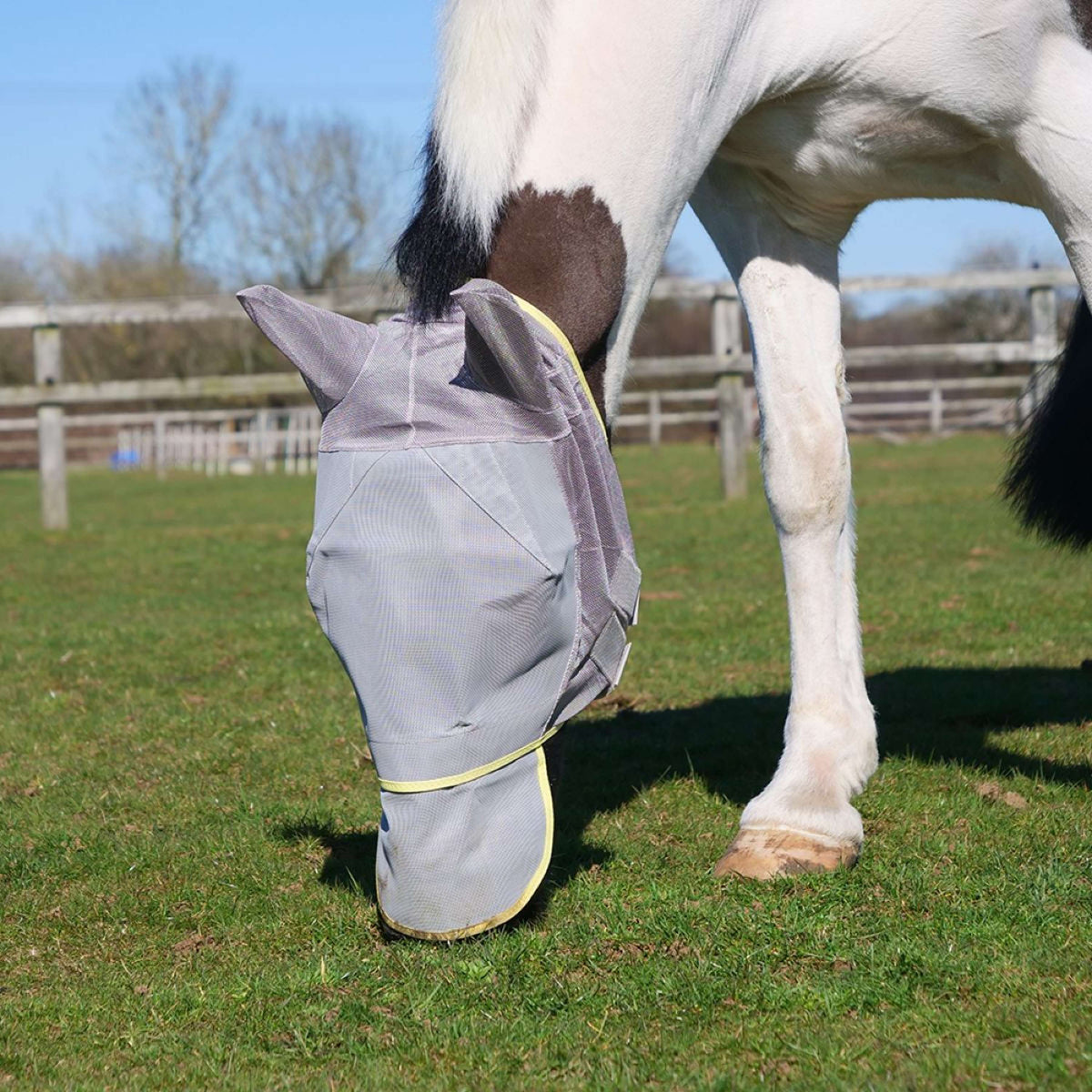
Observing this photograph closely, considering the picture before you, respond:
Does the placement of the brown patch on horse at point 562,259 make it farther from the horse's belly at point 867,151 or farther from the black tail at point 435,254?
the horse's belly at point 867,151

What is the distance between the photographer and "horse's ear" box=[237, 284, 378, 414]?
7.30 ft

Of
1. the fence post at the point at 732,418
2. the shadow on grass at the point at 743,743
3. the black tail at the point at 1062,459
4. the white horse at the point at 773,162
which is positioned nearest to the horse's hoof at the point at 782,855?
the white horse at the point at 773,162

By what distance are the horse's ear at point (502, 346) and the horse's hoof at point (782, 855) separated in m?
1.11

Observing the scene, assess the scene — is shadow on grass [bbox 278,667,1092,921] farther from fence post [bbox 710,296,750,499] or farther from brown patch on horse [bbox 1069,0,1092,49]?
fence post [bbox 710,296,750,499]

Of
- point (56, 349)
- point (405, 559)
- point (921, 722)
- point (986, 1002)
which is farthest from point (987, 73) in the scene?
point (56, 349)

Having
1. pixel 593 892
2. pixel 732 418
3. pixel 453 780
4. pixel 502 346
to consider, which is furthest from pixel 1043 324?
pixel 453 780

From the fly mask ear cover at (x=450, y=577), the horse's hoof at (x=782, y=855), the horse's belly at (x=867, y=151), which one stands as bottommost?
the horse's hoof at (x=782, y=855)

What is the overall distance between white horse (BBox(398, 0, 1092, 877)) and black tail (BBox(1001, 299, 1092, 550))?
1.01 metres

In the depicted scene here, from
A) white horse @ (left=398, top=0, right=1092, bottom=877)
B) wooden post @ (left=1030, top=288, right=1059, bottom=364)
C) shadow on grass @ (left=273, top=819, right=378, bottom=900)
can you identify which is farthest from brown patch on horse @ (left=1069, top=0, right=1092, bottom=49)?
wooden post @ (left=1030, top=288, right=1059, bottom=364)

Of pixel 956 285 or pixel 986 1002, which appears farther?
pixel 956 285

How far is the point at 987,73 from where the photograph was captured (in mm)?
2688

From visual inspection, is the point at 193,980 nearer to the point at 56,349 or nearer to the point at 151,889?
the point at 151,889

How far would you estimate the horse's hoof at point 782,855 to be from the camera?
2.81 m

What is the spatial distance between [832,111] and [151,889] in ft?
7.12
